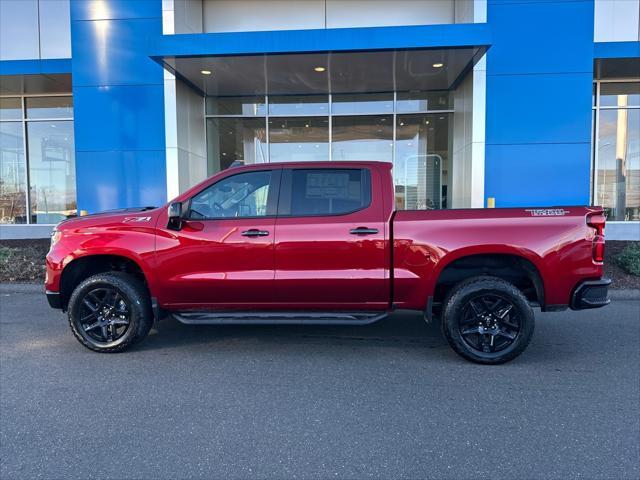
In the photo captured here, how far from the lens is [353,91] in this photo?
510 inches

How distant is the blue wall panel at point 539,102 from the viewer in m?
10.4

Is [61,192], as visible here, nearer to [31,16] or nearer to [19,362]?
[31,16]

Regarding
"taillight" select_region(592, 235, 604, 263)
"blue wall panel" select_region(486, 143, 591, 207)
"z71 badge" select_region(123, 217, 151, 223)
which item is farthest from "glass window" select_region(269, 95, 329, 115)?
"taillight" select_region(592, 235, 604, 263)

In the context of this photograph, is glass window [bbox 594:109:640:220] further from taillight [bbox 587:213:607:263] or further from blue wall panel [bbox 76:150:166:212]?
blue wall panel [bbox 76:150:166:212]

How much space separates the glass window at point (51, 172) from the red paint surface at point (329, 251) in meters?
11.2

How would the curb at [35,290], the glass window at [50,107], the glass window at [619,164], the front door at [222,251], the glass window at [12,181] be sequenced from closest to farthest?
the front door at [222,251] → the curb at [35,290] → the glass window at [619,164] → the glass window at [50,107] → the glass window at [12,181]

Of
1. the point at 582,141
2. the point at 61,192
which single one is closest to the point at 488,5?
the point at 582,141

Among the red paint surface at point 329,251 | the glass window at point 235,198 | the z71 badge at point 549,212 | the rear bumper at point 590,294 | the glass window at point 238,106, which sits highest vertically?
the glass window at point 238,106

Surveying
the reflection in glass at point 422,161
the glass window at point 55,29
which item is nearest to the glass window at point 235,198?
the reflection in glass at point 422,161

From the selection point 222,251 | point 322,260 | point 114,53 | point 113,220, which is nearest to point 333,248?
point 322,260

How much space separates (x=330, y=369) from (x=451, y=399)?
1.17m

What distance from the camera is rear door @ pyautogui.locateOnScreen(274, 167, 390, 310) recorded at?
4539 millimetres

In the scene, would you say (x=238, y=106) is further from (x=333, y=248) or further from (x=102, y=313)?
(x=333, y=248)

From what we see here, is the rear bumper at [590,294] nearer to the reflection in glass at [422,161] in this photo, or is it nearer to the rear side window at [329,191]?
the rear side window at [329,191]
